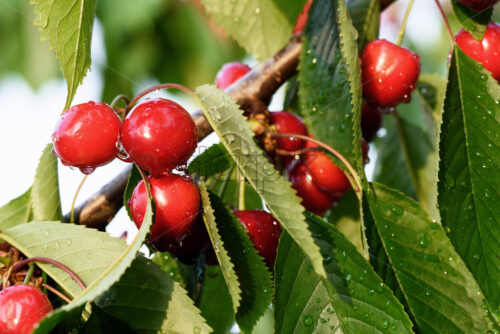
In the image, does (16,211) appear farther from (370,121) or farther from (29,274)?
(370,121)

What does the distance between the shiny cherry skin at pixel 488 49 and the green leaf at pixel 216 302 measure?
818 mm

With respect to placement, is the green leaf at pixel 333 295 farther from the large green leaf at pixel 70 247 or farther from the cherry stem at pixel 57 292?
the cherry stem at pixel 57 292

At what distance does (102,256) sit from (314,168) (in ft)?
1.89

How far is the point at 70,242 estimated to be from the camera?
108cm

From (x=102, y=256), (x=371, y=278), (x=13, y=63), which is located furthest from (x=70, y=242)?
(x=13, y=63)

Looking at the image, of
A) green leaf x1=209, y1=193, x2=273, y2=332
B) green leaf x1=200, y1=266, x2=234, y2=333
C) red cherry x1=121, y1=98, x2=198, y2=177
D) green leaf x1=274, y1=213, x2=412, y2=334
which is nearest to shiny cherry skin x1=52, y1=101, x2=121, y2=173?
red cherry x1=121, y1=98, x2=198, y2=177

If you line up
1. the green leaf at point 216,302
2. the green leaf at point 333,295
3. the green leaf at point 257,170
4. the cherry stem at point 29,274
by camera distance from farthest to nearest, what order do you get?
1. the green leaf at point 216,302
2. the cherry stem at point 29,274
3. the green leaf at point 333,295
4. the green leaf at point 257,170

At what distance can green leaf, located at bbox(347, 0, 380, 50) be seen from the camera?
1.41 metres

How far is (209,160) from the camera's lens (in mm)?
1172

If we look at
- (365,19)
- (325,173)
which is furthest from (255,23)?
(325,173)

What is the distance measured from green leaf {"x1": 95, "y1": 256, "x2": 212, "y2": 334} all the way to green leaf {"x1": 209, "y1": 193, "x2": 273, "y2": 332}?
0.09 metres

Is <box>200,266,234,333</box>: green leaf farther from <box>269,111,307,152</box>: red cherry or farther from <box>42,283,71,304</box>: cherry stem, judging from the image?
<box>42,283,71,304</box>: cherry stem

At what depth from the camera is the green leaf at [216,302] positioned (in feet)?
4.94

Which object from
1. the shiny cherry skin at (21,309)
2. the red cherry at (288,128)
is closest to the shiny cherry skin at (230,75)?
the red cherry at (288,128)
